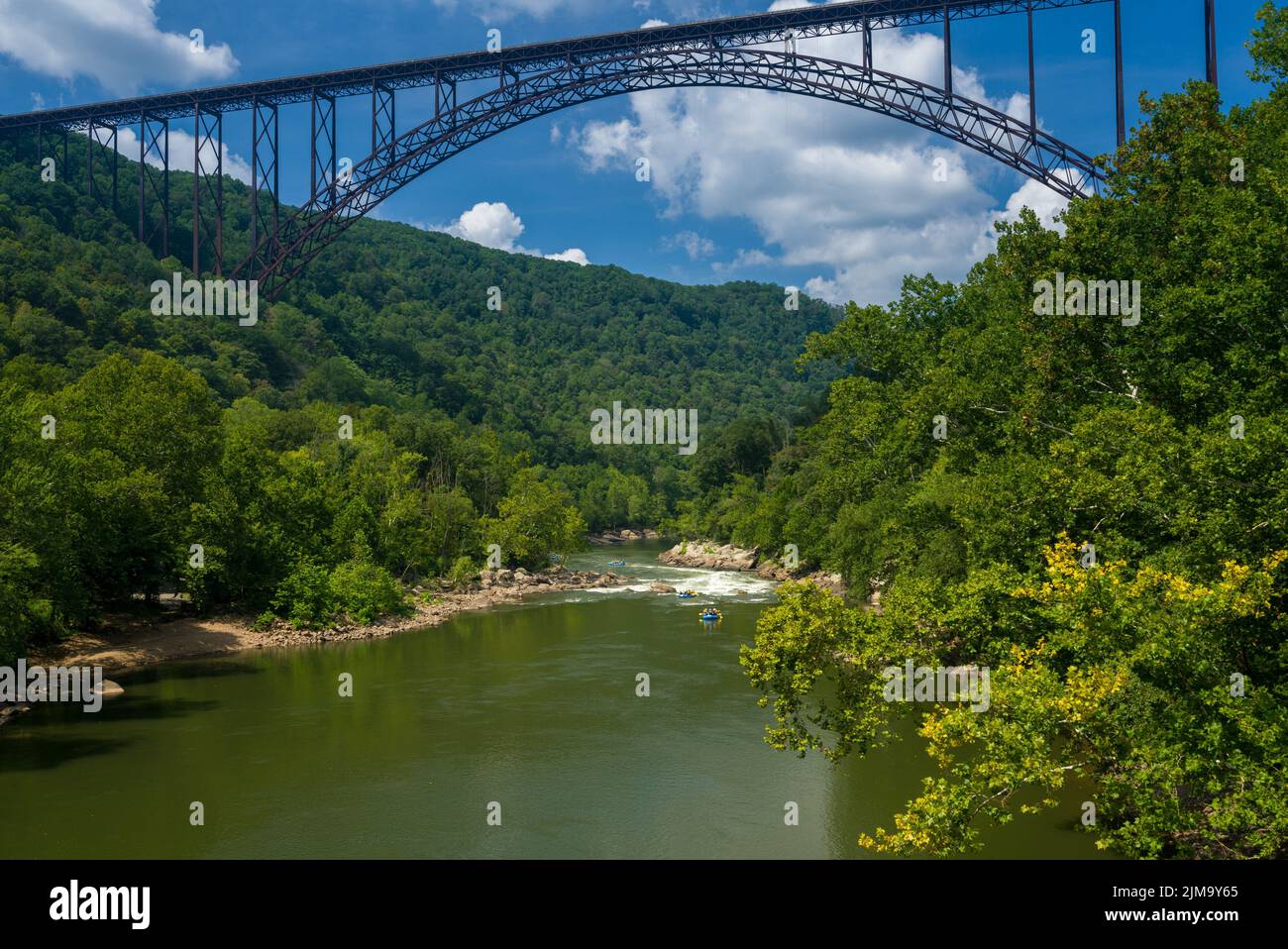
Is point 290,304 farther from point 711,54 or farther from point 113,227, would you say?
point 711,54

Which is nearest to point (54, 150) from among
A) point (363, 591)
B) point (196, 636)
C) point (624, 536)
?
point (624, 536)

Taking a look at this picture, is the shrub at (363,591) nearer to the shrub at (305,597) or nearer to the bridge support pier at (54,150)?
the shrub at (305,597)

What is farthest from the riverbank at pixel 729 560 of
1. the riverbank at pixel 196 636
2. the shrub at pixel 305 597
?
the shrub at pixel 305 597

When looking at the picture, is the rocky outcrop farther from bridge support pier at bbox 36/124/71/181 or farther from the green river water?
the green river water

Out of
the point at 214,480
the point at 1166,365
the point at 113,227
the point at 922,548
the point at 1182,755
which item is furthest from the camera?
the point at 113,227

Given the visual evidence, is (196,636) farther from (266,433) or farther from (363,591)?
(266,433)

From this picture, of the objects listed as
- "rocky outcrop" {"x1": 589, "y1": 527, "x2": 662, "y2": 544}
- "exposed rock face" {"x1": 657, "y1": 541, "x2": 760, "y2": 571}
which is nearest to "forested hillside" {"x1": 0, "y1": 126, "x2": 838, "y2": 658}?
"rocky outcrop" {"x1": 589, "y1": 527, "x2": 662, "y2": 544}

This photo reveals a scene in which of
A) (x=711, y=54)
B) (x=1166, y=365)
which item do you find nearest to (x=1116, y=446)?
(x=1166, y=365)
